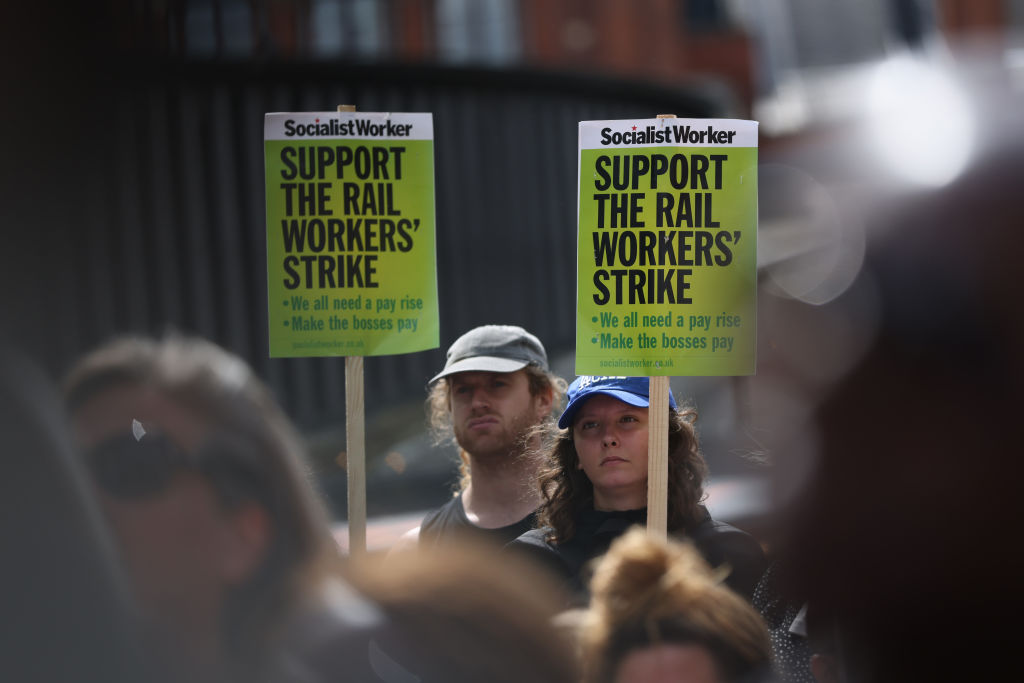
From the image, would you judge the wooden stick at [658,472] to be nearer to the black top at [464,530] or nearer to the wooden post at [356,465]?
the black top at [464,530]

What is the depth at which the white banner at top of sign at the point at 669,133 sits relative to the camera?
204 cm

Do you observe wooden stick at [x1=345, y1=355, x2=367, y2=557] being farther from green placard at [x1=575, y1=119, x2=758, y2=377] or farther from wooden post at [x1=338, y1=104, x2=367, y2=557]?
green placard at [x1=575, y1=119, x2=758, y2=377]

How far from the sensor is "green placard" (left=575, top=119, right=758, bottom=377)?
2059 mm

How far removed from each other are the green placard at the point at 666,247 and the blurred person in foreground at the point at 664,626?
464 mm

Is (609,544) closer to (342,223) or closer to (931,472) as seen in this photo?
(931,472)

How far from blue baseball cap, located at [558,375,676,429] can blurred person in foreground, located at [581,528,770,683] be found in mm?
395

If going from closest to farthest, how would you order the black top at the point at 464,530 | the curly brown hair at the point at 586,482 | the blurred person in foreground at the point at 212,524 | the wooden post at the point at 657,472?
the blurred person in foreground at the point at 212,524 < the wooden post at the point at 657,472 < the curly brown hair at the point at 586,482 < the black top at the point at 464,530

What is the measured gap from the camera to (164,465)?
1697 millimetres

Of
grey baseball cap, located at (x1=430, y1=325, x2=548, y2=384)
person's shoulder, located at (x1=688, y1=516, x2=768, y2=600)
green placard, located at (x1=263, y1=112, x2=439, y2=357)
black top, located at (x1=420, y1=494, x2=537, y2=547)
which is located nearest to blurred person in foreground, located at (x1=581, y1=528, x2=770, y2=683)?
person's shoulder, located at (x1=688, y1=516, x2=768, y2=600)

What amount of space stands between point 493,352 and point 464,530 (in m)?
0.38

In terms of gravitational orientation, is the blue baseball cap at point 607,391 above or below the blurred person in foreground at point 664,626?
above

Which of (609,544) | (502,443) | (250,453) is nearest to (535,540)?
(609,544)

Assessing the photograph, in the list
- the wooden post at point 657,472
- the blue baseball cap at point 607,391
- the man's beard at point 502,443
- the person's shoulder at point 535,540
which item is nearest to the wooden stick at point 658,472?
the wooden post at point 657,472

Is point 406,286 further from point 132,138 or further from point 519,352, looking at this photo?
point 132,138
